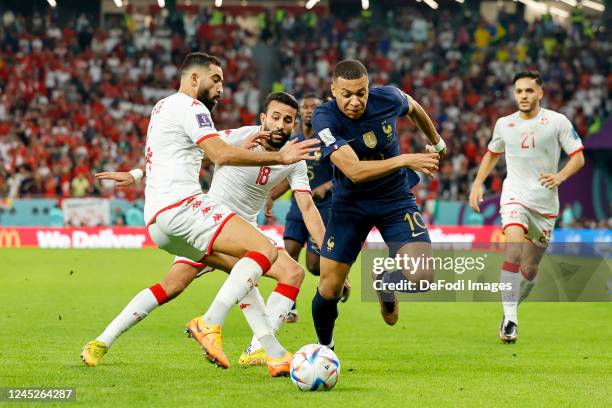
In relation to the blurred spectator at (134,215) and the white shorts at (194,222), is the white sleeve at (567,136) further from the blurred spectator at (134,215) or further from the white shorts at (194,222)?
the blurred spectator at (134,215)

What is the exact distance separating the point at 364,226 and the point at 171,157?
1745 mm

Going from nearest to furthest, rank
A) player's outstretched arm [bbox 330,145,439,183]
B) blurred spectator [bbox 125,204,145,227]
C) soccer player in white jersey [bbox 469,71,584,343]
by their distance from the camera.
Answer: player's outstretched arm [bbox 330,145,439,183], soccer player in white jersey [bbox 469,71,584,343], blurred spectator [bbox 125,204,145,227]

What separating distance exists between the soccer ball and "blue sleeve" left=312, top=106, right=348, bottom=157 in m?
1.67

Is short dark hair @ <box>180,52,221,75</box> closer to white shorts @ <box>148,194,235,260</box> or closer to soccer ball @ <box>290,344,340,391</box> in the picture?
white shorts @ <box>148,194,235,260</box>

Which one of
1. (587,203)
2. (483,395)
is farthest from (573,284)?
(587,203)

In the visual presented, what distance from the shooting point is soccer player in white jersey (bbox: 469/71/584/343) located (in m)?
10.8

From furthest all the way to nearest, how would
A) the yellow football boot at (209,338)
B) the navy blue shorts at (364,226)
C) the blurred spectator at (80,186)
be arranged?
the blurred spectator at (80,186) < the navy blue shorts at (364,226) < the yellow football boot at (209,338)

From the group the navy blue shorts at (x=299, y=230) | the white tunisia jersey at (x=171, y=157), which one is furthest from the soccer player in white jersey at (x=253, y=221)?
the navy blue shorts at (x=299, y=230)

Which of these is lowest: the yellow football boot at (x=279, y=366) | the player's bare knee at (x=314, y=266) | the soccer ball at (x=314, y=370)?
the player's bare knee at (x=314, y=266)

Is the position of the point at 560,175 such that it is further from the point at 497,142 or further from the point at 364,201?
the point at 364,201

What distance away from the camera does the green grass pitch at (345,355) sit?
6.66 metres

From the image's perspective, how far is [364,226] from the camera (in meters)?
8.44

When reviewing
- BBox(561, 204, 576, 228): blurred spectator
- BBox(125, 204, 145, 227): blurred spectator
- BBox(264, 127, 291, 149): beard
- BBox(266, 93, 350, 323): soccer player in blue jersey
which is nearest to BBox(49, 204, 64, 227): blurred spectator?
BBox(125, 204, 145, 227): blurred spectator

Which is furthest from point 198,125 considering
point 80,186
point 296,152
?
point 80,186
